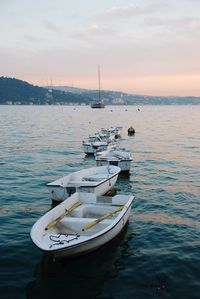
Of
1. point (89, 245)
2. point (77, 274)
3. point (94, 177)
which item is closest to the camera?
point (77, 274)

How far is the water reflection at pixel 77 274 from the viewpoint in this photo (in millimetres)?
10906

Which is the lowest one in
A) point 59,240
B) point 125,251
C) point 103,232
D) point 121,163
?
point 125,251

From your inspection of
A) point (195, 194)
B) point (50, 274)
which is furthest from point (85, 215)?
point (195, 194)

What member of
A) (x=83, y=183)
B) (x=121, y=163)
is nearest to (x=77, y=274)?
(x=83, y=183)

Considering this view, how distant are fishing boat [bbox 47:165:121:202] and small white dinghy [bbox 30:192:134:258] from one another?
2045 mm

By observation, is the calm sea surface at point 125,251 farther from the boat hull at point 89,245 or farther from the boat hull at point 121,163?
the boat hull at point 121,163

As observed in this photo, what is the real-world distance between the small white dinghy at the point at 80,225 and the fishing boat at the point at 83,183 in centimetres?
204

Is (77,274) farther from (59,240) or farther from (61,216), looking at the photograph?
(61,216)

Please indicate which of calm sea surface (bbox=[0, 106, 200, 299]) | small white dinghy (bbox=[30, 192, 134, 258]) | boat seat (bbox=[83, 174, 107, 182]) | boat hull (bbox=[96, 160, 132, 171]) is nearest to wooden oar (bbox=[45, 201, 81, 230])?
small white dinghy (bbox=[30, 192, 134, 258])

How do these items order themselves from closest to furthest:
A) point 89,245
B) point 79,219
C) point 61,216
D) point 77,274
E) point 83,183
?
point 77,274, point 89,245, point 79,219, point 61,216, point 83,183

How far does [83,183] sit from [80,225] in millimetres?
6725

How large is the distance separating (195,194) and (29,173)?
43.4 ft

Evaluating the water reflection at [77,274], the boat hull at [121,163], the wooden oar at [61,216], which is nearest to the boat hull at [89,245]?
the water reflection at [77,274]

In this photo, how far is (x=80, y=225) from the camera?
1412cm
